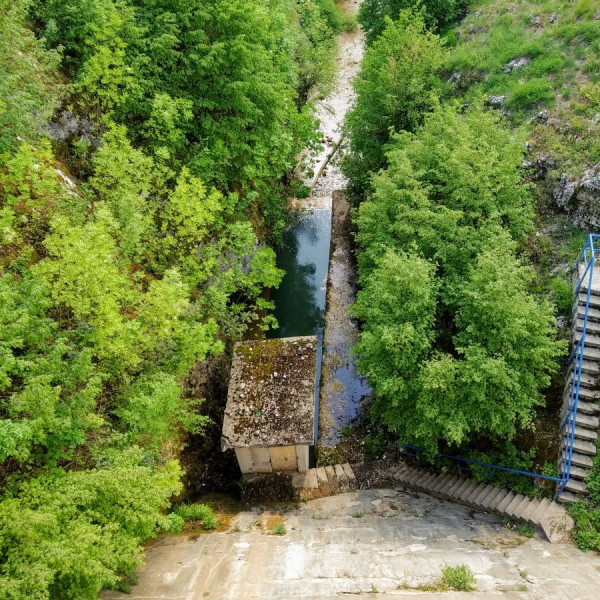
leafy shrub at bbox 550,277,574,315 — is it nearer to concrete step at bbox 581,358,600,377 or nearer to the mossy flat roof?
concrete step at bbox 581,358,600,377

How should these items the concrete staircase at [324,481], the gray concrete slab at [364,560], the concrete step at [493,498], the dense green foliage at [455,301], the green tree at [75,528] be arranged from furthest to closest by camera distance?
the concrete staircase at [324,481], the concrete step at [493,498], the dense green foliage at [455,301], the gray concrete slab at [364,560], the green tree at [75,528]

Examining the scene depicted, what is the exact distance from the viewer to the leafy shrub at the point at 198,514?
44.6ft

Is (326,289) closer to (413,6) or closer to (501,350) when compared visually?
(501,350)

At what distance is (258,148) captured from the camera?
1897 cm

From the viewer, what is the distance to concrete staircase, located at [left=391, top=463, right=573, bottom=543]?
486 inches

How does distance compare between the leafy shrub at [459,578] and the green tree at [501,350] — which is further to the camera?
the green tree at [501,350]

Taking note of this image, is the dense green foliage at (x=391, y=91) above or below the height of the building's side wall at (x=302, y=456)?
above

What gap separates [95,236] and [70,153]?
21.4 feet

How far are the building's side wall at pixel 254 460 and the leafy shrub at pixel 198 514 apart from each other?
6.49 feet

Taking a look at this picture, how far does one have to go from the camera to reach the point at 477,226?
51.3 feet

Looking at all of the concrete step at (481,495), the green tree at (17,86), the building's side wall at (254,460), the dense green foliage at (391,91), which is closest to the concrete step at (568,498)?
the concrete step at (481,495)

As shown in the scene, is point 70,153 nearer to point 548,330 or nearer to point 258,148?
point 258,148

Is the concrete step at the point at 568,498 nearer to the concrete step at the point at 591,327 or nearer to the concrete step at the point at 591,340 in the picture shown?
the concrete step at the point at 591,340

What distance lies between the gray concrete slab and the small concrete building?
6.02 ft
